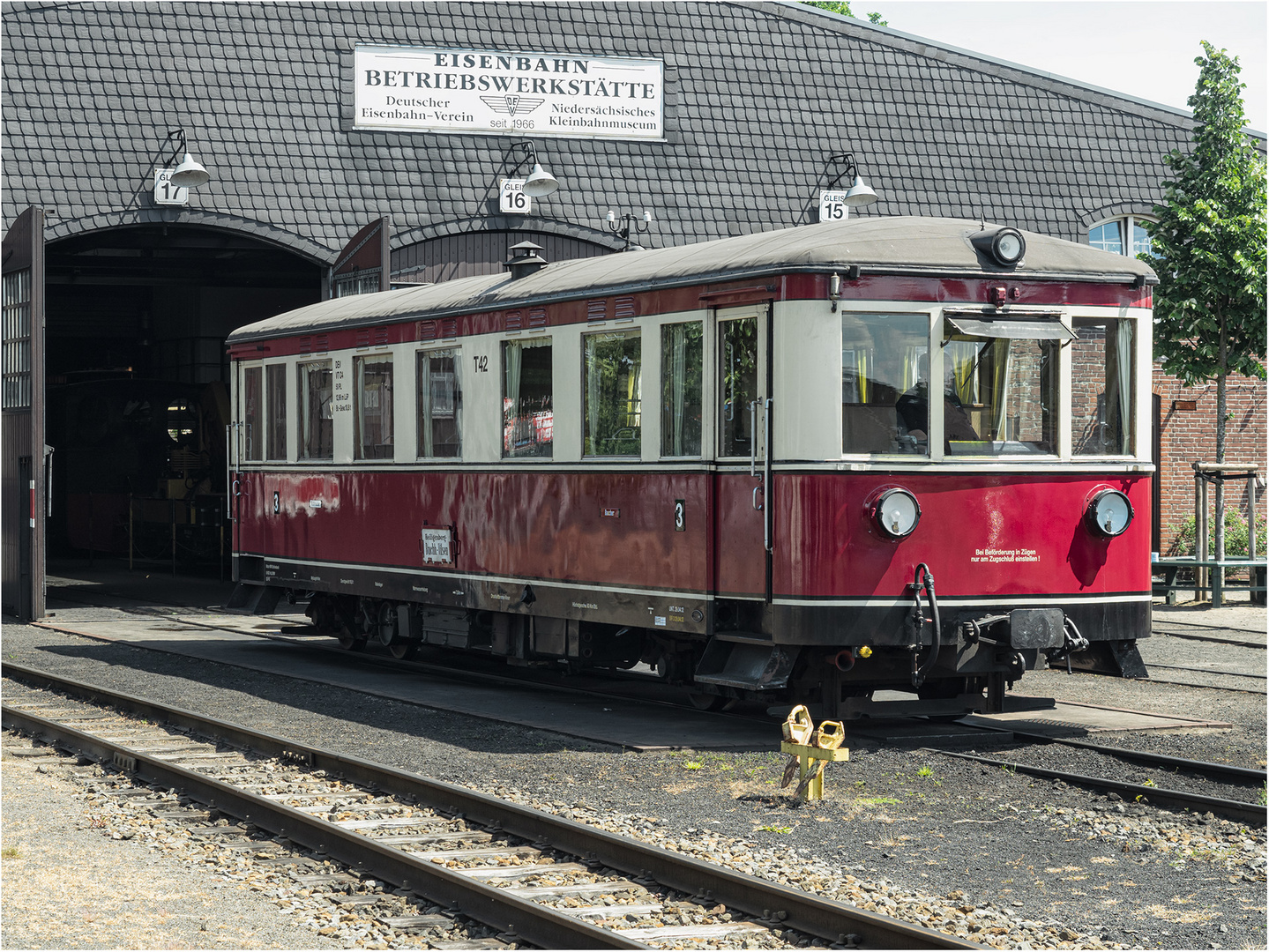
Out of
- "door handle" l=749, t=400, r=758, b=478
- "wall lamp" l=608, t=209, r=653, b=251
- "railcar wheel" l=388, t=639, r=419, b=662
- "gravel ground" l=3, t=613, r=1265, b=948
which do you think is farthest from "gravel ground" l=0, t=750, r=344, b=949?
"wall lamp" l=608, t=209, r=653, b=251

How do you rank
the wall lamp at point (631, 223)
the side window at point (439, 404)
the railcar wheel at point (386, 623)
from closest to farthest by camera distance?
the side window at point (439, 404)
the railcar wheel at point (386, 623)
the wall lamp at point (631, 223)

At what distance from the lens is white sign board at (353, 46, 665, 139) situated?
81.0 ft

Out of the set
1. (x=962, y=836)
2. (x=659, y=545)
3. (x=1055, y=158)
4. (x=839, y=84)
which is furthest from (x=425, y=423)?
(x=1055, y=158)

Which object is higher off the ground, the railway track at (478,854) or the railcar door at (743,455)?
the railcar door at (743,455)

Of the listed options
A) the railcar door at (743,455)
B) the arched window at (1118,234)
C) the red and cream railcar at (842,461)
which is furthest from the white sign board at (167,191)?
the arched window at (1118,234)

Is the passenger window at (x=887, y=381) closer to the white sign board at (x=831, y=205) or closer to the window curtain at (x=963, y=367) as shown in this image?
the window curtain at (x=963, y=367)

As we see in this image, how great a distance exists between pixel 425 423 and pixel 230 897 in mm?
7355

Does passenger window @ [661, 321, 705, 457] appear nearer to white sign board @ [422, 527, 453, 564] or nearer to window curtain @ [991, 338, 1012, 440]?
window curtain @ [991, 338, 1012, 440]

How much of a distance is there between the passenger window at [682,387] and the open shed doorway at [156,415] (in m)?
18.3

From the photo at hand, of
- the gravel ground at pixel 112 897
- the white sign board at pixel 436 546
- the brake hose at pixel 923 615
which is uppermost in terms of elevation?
the white sign board at pixel 436 546

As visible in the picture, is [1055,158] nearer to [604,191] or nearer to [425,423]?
[604,191]

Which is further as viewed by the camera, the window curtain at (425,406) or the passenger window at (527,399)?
the window curtain at (425,406)

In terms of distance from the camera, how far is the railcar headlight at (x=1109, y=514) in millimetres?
10672

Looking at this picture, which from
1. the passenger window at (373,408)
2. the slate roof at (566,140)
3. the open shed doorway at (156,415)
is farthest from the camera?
the open shed doorway at (156,415)
